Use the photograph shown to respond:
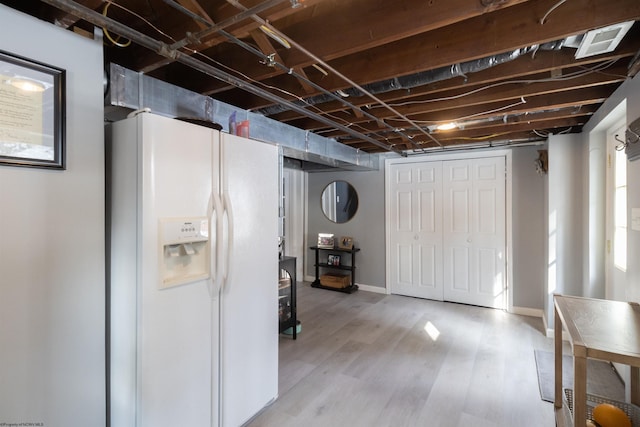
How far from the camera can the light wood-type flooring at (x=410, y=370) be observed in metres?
2.16

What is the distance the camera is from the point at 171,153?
5.15ft

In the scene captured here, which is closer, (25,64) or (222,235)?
(25,64)

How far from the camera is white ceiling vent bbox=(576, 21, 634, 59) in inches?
59.6

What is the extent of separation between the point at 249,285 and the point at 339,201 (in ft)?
12.6

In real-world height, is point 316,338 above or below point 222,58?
below

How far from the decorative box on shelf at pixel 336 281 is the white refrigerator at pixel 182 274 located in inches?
131

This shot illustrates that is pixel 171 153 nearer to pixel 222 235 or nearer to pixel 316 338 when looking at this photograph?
pixel 222 235

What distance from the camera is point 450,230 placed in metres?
4.67

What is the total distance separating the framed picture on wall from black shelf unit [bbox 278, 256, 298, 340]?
2.28 meters

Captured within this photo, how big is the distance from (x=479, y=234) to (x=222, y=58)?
4057 millimetres

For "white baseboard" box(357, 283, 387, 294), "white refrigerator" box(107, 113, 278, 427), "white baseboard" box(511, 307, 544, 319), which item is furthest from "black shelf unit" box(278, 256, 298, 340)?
"white baseboard" box(511, 307, 544, 319)

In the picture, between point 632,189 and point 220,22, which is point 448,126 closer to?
point 632,189

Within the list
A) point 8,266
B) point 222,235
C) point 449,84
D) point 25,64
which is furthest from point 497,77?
point 8,266

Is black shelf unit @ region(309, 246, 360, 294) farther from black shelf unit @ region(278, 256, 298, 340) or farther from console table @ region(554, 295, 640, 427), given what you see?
console table @ region(554, 295, 640, 427)
